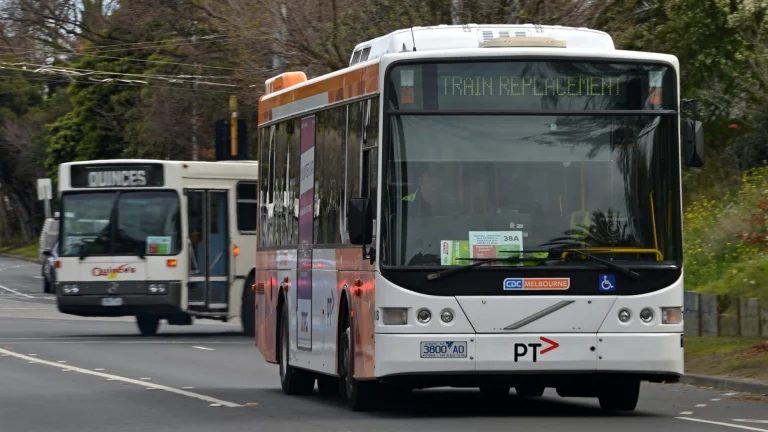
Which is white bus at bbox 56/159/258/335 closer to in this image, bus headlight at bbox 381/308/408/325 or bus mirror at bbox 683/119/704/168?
bus headlight at bbox 381/308/408/325

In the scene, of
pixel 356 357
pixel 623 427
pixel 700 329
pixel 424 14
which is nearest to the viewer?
pixel 623 427

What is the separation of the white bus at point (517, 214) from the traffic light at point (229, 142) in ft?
73.5

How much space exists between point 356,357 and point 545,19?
15365 mm

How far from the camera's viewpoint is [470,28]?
1475cm

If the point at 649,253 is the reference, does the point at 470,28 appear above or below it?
above

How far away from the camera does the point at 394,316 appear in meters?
13.9

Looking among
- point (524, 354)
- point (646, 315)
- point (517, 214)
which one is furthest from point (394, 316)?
point (646, 315)

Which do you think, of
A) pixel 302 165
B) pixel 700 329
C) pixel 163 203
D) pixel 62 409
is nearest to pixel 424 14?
pixel 163 203

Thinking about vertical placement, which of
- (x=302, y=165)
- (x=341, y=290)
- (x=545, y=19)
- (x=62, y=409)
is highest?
(x=545, y=19)

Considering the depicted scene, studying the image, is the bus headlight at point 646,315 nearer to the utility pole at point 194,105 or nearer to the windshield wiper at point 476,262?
the windshield wiper at point 476,262

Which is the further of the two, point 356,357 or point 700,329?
point 700,329

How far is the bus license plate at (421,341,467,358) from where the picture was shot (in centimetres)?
1378

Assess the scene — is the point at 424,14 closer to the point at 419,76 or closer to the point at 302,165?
the point at 302,165

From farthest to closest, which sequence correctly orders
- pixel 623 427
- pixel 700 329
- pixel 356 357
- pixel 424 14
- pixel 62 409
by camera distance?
1. pixel 424 14
2. pixel 700 329
3. pixel 62 409
4. pixel 356 357
5. pixel 623 427
